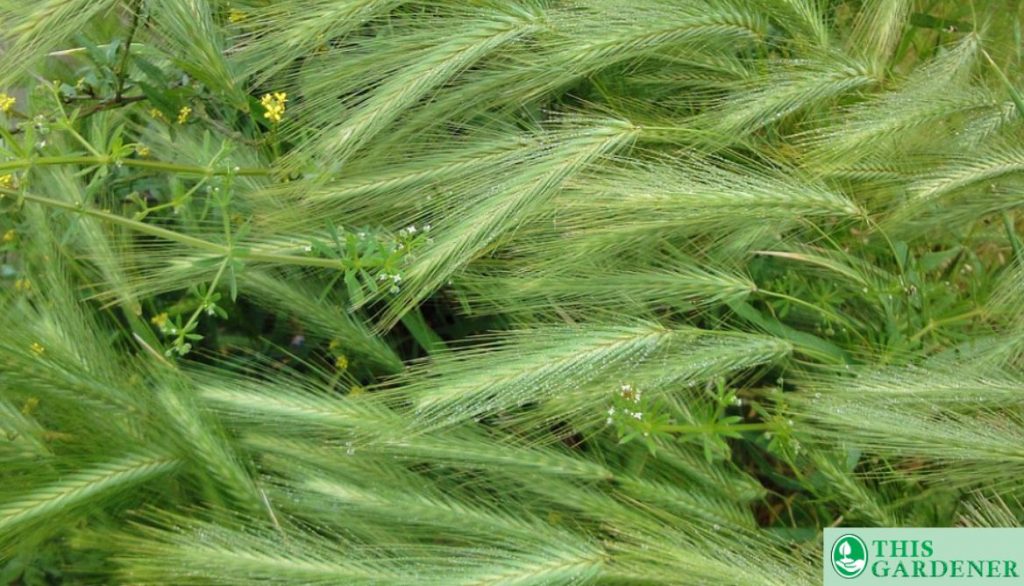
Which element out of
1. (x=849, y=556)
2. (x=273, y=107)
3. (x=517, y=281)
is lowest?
(x=849, y=556)

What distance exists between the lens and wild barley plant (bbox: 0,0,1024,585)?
3.93ft

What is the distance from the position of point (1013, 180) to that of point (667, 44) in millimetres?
Answer: 540

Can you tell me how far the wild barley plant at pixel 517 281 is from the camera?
1199mm

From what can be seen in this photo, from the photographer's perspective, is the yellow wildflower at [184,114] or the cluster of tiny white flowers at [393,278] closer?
the cluster of tiny white flowers at [393,278]

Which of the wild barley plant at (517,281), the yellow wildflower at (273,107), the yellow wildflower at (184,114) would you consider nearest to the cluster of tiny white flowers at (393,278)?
the wild barley plant at (517,281)

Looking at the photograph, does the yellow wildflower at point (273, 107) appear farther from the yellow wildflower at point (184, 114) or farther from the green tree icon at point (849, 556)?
the green tree icon at point (849, 556)

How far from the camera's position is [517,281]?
4.20 feet

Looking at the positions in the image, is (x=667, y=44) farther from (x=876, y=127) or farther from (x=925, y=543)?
(x=925, y=543)

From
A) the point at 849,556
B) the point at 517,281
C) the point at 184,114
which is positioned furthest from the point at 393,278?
the point at 849,556

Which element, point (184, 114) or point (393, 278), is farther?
point (184, 114)

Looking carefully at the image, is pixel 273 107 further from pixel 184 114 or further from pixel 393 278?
pixel 393 278

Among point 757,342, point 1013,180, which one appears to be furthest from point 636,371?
point 1013,180

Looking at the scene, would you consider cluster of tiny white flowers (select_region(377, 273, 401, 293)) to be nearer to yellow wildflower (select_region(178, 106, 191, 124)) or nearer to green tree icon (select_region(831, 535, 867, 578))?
yellow wildflower (select_region(178, 106, 191, 124))

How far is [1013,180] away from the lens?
134 centimetres
